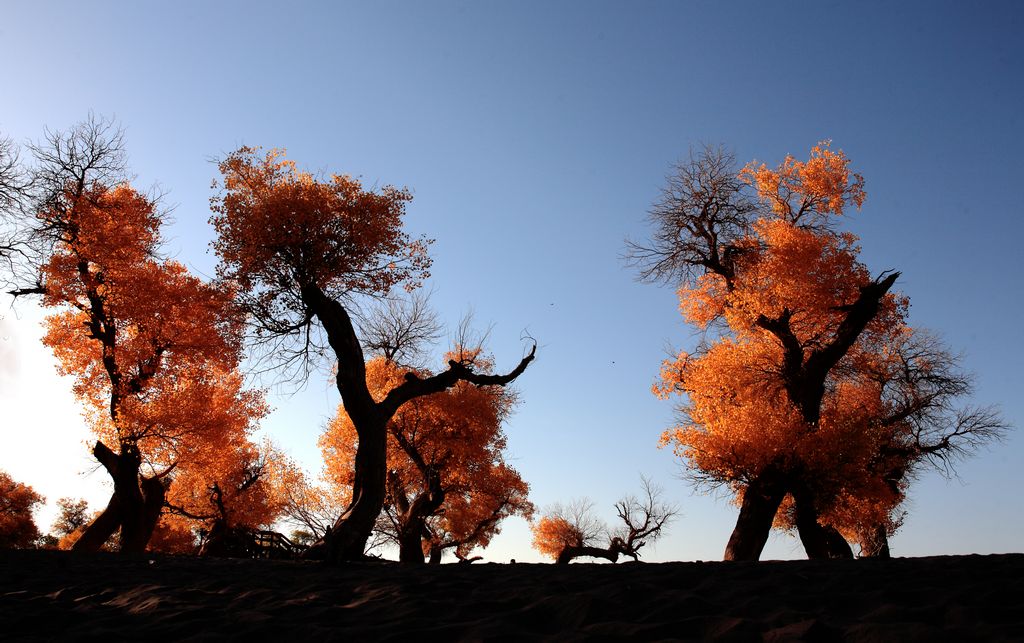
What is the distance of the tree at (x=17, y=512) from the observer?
125ft

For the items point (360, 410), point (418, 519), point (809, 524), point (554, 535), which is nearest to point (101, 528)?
point (418, 519)

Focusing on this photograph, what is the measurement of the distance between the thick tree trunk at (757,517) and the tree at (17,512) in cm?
4096

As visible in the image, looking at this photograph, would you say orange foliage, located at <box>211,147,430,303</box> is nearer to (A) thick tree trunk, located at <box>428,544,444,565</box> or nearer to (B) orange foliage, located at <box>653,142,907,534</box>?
(B) orange foliage, located at <box>653,142,907,534</box>

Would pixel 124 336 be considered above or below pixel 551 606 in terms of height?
above

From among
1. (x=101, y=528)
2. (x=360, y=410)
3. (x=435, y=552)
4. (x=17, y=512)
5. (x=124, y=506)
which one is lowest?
(x=101, y=528)

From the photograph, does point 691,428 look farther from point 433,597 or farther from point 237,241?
point 433,597

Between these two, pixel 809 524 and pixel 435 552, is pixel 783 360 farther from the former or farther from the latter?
pixel 435 552

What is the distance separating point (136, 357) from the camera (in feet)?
64.5

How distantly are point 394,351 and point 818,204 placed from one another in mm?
16505

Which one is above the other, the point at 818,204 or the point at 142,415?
the point at 818,204

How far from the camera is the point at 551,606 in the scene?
456 centimetres

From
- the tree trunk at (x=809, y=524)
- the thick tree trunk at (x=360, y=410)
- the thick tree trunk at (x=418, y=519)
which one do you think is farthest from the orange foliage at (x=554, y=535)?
the thick tree trunk at (x=360, y=410)

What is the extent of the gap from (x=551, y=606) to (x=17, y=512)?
47.6m

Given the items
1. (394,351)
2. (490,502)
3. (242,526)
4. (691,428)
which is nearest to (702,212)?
(691,428)
